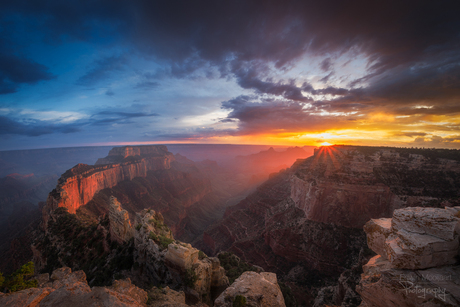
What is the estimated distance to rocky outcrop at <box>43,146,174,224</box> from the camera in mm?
32359

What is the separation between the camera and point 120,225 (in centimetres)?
1742

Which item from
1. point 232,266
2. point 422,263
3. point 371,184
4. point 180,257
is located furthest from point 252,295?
point 371,184

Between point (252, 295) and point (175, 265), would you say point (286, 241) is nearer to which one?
point (175, 265)

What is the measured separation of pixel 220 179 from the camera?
155 metres

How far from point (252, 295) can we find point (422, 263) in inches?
294

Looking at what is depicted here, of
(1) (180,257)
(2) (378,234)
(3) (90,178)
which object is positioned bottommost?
(3) (90,178)

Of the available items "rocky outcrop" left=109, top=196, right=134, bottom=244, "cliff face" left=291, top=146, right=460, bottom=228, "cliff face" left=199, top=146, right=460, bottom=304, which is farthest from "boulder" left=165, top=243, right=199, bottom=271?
"cliff face" left=291, top=146, right=460, bottom=228

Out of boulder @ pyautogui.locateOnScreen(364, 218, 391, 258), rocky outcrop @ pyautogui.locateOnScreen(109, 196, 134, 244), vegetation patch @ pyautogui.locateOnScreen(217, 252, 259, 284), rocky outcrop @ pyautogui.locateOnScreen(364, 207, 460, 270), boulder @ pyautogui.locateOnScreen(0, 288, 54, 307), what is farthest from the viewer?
vegetation patch @ pyautogui.locateOnScreen(217, 252, 259, 284)

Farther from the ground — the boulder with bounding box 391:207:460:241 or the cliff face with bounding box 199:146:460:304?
the boulder with bounding box 391:207:460:241

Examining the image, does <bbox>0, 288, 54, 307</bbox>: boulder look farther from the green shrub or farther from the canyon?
the green shrub

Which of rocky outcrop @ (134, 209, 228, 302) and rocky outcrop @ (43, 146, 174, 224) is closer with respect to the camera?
rocky outcrop @ (134, 209, 228, 302)

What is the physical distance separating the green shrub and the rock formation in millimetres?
5845

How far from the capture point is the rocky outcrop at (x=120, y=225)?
1723 cm

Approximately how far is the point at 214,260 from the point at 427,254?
47.0ft
